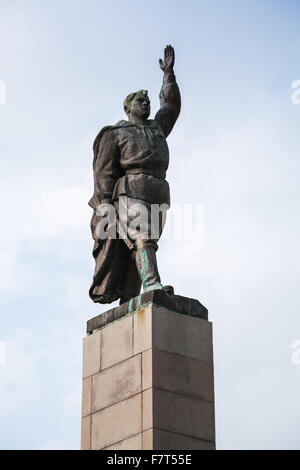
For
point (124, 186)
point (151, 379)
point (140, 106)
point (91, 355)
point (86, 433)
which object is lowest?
A: point (86, 433)

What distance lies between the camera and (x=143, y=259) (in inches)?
680

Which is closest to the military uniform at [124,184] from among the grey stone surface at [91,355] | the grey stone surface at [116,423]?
the grey stone surface at [91,355]

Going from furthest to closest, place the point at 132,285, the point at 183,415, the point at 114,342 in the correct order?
1. the point at 132,285
2. the point at 114,342
3. the point at 183,415

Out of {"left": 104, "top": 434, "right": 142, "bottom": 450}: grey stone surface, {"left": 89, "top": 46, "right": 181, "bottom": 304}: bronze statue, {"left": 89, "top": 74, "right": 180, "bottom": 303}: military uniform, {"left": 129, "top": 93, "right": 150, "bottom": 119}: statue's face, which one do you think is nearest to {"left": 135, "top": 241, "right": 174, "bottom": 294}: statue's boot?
{"left": 89, "top": 46, "right": 181, "bottom": 304}: bronze statue

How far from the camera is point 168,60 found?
1956cm

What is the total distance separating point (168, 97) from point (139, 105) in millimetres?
880

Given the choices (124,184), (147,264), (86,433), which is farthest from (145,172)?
(86,433)

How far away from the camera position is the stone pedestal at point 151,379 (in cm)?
1576

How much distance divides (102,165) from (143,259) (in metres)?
1.98

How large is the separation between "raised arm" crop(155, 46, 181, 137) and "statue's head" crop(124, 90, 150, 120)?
0.40m

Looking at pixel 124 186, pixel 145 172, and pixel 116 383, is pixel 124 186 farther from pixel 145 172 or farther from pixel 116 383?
pixel 116 383

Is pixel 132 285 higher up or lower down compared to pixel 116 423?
higher up
